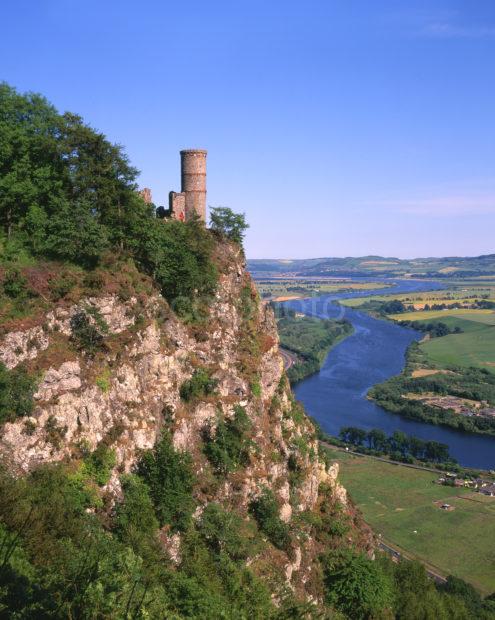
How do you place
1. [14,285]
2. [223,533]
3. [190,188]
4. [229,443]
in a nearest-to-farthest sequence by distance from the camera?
[14,285], [223,533], [229,443], [190,188]

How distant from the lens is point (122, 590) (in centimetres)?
1143

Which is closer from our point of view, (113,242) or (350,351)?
(113,242)

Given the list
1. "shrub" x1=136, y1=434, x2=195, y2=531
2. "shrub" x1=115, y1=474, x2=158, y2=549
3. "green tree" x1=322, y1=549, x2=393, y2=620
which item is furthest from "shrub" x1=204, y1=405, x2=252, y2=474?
"green tree" x1=322, y1=549, x2=393, y2=620

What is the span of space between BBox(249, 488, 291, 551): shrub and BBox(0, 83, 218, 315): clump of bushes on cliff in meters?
8.14

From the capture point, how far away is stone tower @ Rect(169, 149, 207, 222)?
28.8 metres

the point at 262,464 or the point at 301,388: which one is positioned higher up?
the point at 262,464

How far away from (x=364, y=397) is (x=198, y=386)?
2959 inches

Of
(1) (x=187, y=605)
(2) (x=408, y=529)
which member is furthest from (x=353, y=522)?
(2) (x=408, y=529)

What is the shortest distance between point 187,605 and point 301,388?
82093 mm

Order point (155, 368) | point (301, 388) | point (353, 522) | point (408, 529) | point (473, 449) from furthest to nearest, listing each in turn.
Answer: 1. point (301, 388)
2. point (473, 449)
3. point (408, 529)
4. point (353, 522)
5. point (155, 368)

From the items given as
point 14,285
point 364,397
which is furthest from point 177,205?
point 364,397

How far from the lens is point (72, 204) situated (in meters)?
21.6

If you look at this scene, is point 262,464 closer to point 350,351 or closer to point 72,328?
point 72,328

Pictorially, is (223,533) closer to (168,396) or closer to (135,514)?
(135,514)
